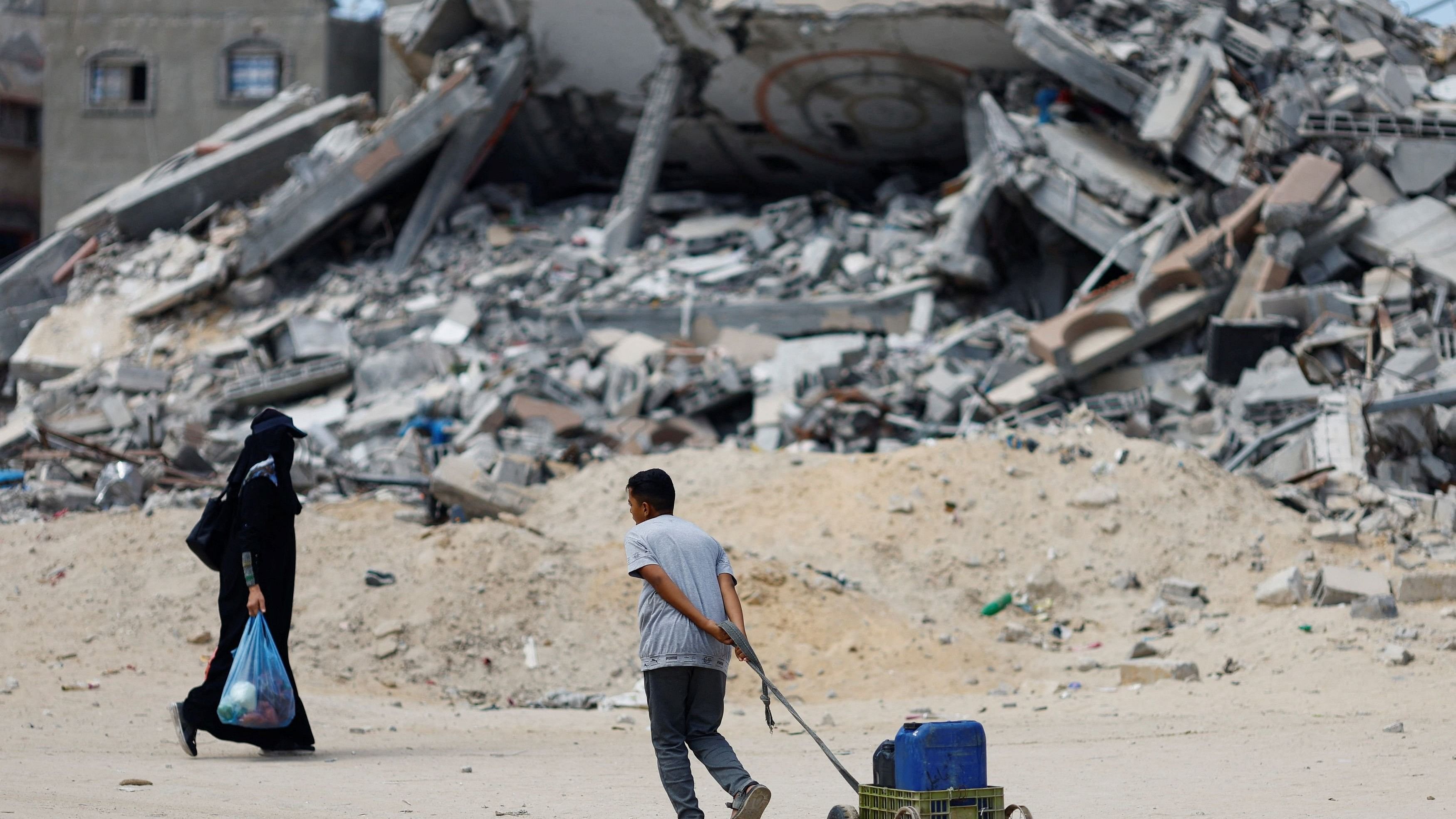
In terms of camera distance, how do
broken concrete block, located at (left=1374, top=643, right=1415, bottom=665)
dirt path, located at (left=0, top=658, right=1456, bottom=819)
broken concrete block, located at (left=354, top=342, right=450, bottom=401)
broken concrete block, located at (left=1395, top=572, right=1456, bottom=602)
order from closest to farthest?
1. dirt path, located at (left=0, top=658, right=1456, bottom=819)
2. broken concrete block, located at (left=1374, top=643, right=1415, bottom=665)
3. broken concrete block, located at (left=1395, top=572, right=1456, bottom=602)
4. broken concrete block, located at (left=354, top=342, right=450, bottom=401)

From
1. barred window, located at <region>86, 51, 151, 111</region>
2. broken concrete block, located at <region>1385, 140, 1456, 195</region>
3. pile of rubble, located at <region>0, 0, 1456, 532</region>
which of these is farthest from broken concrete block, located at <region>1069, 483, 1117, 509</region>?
barred window, located at <region>86, 51, 151, 111</region>

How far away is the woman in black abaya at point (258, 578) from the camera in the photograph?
Result: 511 centimetres

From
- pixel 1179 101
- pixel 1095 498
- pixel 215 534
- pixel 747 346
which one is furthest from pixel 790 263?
pixel 215 534

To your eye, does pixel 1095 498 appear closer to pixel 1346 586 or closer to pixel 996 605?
pixel 996 605

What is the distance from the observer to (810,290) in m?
16.1

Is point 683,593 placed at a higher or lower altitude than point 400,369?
higher

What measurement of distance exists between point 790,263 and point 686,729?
13542mm

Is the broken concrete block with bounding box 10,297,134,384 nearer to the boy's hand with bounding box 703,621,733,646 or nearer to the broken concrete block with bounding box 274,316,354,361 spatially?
the broken concrete block with bounding box 274,316,354,361

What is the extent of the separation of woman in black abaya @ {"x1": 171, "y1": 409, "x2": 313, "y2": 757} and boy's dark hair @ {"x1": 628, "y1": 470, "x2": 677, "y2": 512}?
2021 millimetres

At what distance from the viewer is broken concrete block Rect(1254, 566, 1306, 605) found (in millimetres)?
8133

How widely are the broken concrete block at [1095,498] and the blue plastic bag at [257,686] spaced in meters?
6.35

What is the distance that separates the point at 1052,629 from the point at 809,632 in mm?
1709

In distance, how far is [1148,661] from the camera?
743cm

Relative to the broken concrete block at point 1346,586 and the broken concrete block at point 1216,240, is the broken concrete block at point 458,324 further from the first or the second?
the broken concrete block at point 1346,586
